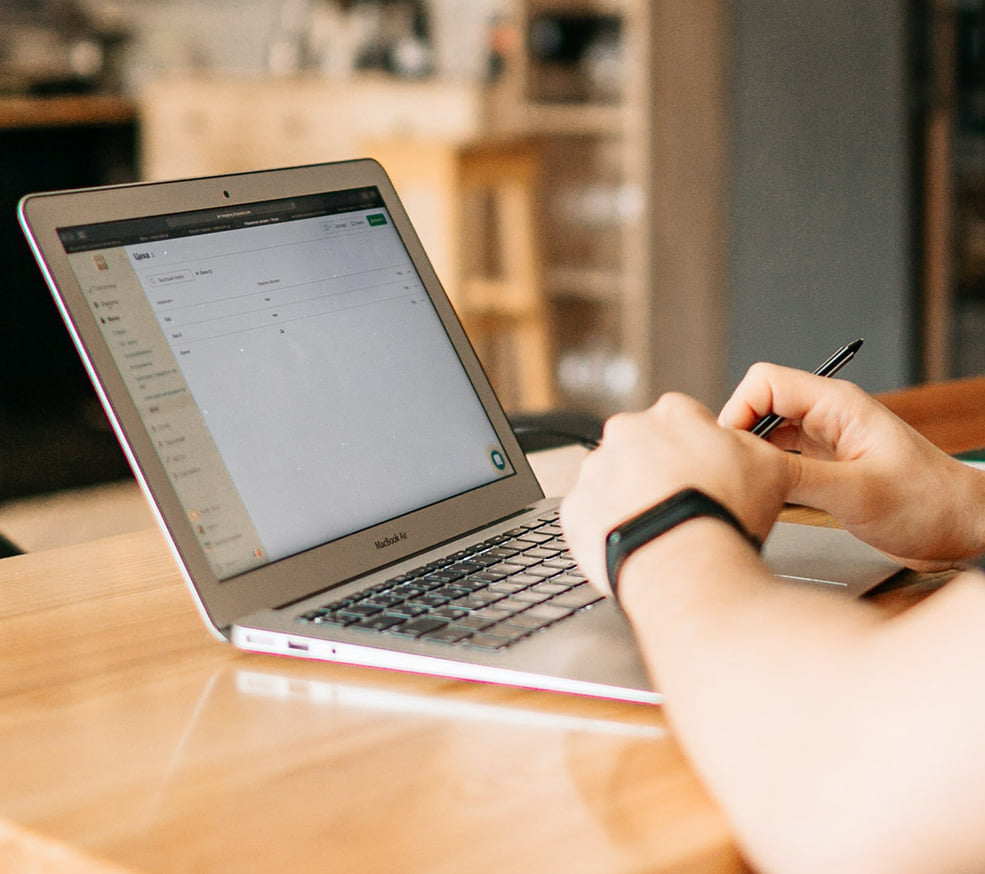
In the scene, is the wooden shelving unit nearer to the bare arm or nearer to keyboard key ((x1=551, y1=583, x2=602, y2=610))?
keyboard key ((x1=551, y1=583, x2=602, y2=610))

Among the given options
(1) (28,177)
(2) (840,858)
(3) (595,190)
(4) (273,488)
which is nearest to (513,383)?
(3) (595,190)

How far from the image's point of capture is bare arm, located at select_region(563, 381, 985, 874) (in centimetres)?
44

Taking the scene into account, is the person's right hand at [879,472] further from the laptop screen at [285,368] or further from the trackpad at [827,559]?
the laptop screen at [285,368]

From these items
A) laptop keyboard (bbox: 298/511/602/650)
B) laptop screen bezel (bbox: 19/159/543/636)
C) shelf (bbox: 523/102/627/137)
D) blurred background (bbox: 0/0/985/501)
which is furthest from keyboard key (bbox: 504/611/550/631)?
shelf (bbox: 523/102/627/137)

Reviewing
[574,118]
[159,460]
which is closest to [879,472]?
[159,460]

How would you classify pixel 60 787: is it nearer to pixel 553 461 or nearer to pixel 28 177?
pixel 553 461

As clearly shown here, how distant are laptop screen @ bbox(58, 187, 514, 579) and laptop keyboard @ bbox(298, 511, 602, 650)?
0.20 ft

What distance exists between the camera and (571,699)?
0.60 meters

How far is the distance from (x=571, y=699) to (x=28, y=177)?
156 inches

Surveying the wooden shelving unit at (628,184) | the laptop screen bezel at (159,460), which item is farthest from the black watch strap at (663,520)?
the wooden shelving unit at (628,184)

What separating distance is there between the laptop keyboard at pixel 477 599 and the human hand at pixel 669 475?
6 centimetres

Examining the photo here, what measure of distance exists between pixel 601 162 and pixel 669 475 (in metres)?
3.64

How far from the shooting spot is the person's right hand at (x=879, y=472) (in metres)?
0.73

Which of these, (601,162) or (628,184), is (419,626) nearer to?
(628,184)
